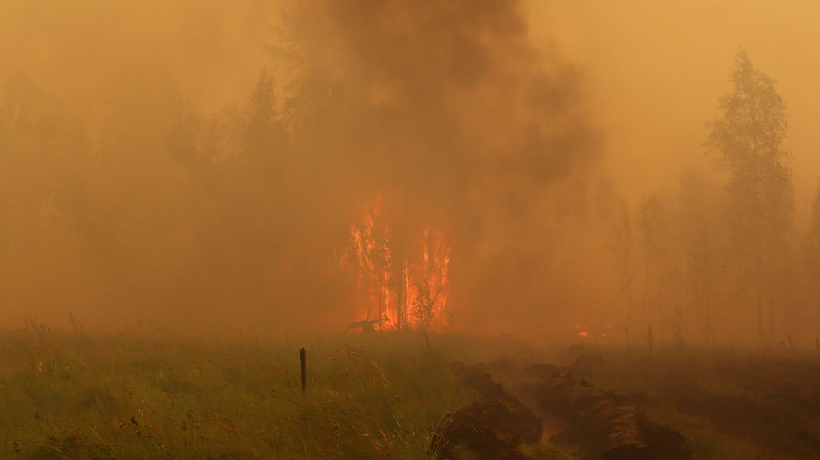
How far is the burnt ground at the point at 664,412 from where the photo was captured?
834cm

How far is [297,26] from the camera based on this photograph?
32688 mm

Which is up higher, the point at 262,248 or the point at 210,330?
the point at 262,248

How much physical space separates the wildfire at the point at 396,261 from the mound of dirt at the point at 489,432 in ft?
64.3

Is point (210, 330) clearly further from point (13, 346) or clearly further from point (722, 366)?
point (722, 366)

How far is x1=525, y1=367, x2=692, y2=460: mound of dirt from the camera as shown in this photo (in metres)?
8.02

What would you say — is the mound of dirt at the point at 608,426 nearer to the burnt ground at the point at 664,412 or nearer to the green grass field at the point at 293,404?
the burnt ground at the point at 664,412

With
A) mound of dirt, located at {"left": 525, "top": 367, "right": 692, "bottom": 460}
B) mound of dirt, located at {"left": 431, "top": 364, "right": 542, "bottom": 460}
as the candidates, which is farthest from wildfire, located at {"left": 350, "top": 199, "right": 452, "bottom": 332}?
mound of dirt, located at {"left": 431, "top": 364, "right": 542, "bottom": 460}

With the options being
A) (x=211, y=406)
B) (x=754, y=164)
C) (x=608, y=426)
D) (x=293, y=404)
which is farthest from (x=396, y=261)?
(x=293, y=404)

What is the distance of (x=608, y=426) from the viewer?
29.9 ft

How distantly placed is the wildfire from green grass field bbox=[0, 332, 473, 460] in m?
18.1

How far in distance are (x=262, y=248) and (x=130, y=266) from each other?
1059 centimetres

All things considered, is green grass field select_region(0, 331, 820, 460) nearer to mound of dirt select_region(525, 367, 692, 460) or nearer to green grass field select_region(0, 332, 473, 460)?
green grass field select_region(0, 332, 473, 460)

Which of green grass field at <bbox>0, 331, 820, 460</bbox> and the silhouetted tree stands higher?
the silhouetted tree

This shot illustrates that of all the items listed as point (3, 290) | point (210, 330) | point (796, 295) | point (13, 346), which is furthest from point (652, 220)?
point (3, 290)
